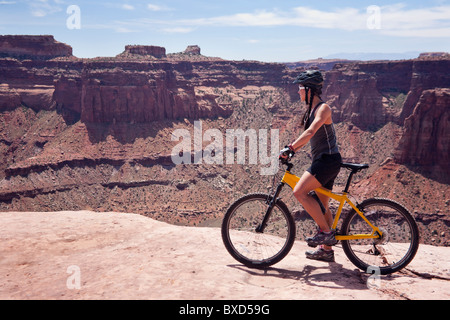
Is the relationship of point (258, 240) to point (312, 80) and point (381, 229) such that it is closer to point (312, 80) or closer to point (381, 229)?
point (381, 229)

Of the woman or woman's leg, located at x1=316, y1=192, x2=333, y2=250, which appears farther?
woman's leg, located at x1=316, y1=192, x2=333, y2=250

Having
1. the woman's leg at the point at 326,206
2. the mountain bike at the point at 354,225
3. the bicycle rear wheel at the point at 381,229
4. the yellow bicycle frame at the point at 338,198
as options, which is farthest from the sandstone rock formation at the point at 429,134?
the woman's leg at the point at 326,206

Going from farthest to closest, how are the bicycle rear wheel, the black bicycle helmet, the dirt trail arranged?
the black bicycle helmet
the bicycle rear wheel
the dirt trail

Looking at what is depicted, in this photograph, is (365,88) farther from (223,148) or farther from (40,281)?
(40,281)

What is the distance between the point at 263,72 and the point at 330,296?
113121mm

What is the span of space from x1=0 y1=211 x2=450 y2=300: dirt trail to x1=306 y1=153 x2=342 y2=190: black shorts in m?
1.59

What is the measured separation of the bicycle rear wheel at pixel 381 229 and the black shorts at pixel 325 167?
80 cm

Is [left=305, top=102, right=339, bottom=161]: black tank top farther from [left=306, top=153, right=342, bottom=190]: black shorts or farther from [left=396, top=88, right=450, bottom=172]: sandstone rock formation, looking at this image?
[left=396, top=88, right=450, bottom=172]: sandstone rock formation

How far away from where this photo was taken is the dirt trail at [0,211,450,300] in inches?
198

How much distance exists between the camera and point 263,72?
113438 mm

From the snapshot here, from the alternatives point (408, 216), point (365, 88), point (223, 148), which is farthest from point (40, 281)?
point (365, 88)

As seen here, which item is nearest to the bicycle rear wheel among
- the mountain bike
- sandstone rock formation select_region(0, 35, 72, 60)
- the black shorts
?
the mountain bike

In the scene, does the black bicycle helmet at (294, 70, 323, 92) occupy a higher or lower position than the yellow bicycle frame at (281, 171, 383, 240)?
higher

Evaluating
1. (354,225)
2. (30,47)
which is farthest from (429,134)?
(30,47)
